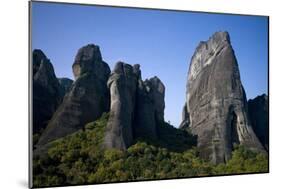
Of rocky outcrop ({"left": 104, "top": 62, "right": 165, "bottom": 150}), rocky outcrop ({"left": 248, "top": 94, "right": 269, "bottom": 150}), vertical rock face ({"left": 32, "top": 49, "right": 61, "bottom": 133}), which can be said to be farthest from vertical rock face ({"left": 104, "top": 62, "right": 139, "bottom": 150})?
rocky outcrop ({"left": 248, "top": 94, "right": 269, "bottom": 150})

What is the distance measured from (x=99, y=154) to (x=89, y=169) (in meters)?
0.21

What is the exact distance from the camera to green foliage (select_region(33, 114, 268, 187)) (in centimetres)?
617

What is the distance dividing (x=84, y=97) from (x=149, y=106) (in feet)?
2.71

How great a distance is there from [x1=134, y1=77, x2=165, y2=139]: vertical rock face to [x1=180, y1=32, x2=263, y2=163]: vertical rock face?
347 mm

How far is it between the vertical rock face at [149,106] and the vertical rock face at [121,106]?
0.30ft

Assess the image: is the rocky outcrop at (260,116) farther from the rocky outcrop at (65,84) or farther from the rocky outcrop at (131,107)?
the rocky outcrop at (65,84)

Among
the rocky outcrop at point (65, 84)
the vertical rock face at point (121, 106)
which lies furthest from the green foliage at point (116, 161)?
the rocky outcrop at point (65, 84)

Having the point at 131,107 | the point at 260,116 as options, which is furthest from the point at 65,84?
the point at 260,116

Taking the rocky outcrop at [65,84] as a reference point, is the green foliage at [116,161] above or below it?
below

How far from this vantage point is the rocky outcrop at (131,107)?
6.45 m

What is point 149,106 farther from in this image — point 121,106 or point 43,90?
point 43,90

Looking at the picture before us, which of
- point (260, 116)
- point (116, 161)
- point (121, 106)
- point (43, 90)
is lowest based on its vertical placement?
point (116, 161)

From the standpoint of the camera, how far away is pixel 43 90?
20.1ft
